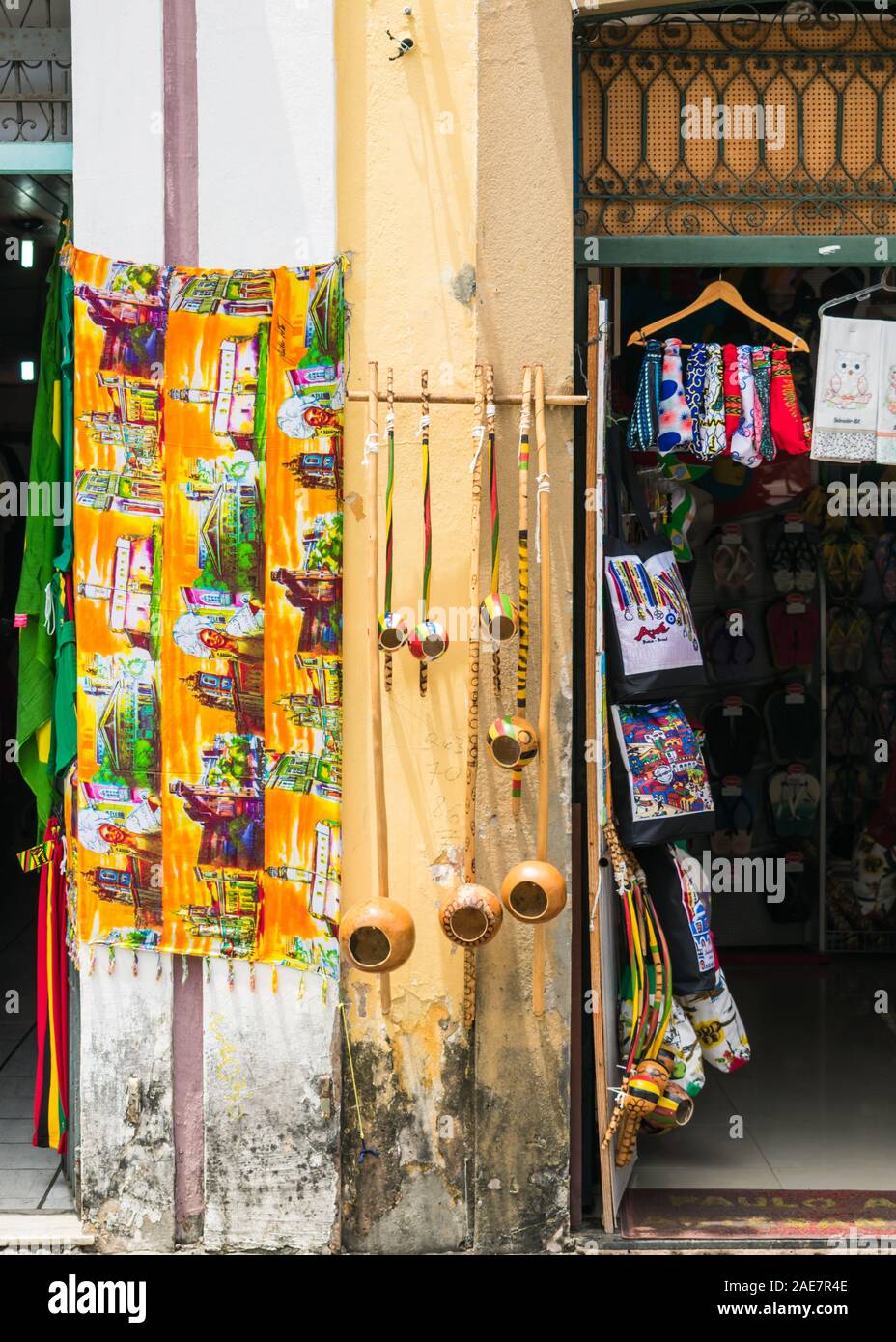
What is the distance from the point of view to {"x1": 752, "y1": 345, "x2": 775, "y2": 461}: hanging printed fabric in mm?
4715

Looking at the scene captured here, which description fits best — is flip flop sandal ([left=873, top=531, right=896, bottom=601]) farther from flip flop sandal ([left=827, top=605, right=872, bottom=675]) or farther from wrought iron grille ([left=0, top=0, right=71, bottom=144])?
wrought iron grille ([left=0, top=0, right=71, bottom=144])

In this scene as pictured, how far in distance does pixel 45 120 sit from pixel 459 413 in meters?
1.69

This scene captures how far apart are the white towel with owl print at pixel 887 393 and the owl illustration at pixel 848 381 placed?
2.1 inches

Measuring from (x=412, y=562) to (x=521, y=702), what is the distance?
591 mm

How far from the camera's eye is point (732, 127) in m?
4.71

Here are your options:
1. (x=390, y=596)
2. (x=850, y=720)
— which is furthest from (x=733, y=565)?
(x=390, y=596)

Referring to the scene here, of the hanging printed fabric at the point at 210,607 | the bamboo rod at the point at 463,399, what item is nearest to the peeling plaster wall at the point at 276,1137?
the hanging printed fabric at the point at 210,607

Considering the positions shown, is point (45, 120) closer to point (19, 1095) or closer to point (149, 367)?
point (149, 367)

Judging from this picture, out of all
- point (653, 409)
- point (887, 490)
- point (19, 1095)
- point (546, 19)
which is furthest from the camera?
point (887, 490)

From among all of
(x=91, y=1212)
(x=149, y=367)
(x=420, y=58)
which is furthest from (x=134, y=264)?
(x=91, y=1212)

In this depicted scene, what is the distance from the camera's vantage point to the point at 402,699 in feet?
15.0

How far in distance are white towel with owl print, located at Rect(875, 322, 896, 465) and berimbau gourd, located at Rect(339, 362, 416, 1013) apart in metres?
1.71

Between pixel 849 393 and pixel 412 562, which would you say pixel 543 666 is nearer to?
pixel 412 562

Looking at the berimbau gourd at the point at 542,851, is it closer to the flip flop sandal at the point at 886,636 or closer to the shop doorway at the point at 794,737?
the shop doorway at the point at 794,737
